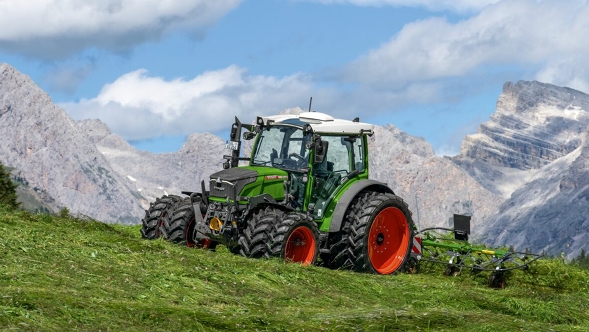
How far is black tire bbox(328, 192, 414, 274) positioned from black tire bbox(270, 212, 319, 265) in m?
0.82

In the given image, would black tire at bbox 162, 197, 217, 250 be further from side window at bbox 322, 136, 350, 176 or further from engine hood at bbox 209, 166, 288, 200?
side window at bbox 322, 136, 350, 176

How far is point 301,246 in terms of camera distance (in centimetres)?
1509

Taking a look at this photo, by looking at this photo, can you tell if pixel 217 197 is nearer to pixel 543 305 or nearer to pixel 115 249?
pixel 115 249

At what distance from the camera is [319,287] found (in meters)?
12.4

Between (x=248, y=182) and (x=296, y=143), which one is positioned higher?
(x=296, y=143)

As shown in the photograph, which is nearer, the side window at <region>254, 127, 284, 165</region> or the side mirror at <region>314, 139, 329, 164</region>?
the side mirror at <region>314, 139, 329, 164</region>

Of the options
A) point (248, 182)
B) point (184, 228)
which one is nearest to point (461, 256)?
point (248, 182)

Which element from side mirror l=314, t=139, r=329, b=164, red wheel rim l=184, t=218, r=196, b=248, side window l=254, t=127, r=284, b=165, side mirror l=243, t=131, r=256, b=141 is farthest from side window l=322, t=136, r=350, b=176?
red wheel rim l=184, t=218, r=196, b=248

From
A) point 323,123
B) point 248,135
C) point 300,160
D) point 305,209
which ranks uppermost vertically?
point 323,123

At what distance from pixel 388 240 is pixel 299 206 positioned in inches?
75.4

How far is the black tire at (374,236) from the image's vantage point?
15.7 metres

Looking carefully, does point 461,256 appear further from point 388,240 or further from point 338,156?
point 338,156

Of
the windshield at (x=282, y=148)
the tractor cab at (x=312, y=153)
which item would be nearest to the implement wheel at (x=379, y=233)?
the tractor cab at (x=312, y=153)

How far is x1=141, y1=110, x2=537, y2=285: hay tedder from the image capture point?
15.1 m
